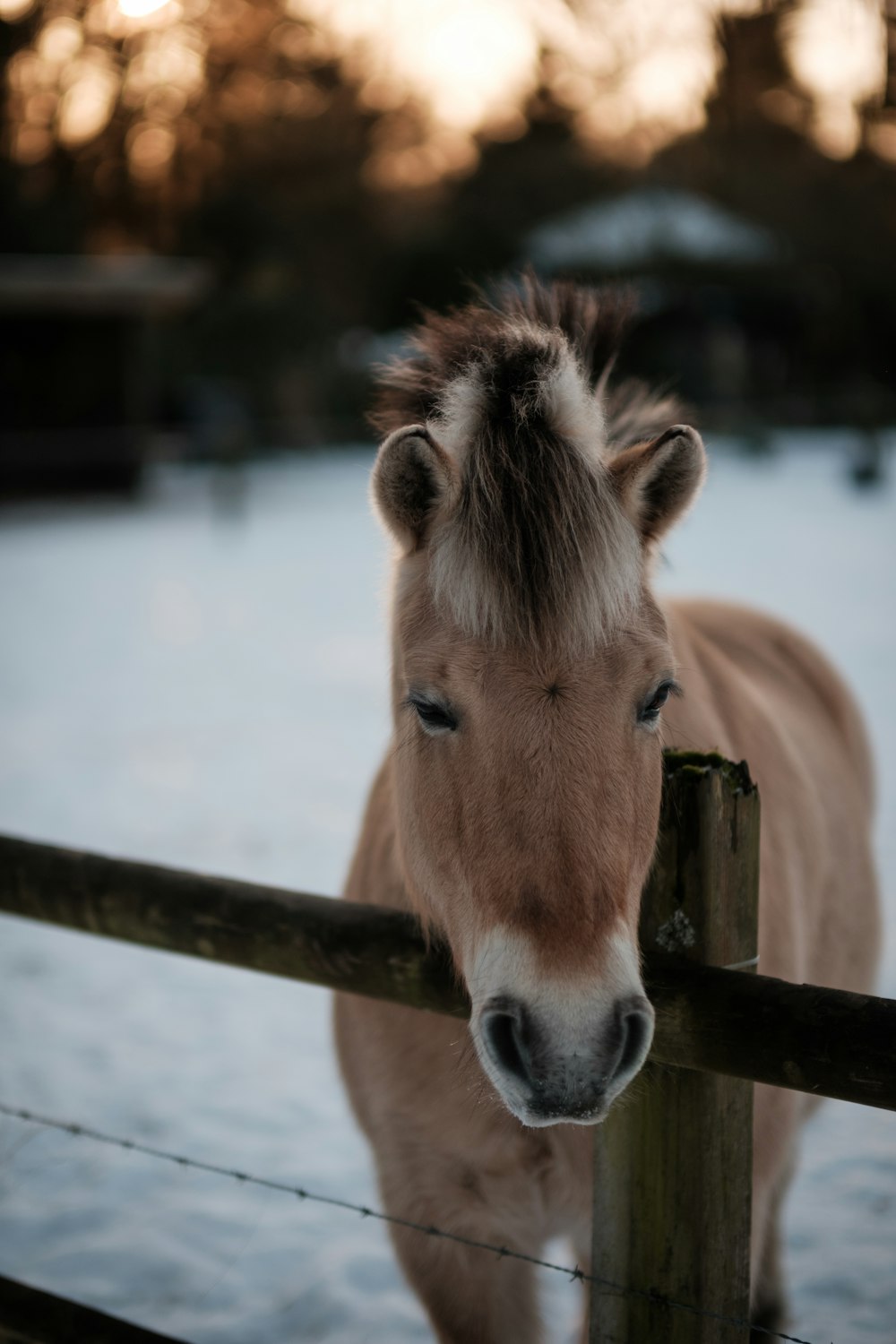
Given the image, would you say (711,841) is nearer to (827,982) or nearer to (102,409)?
(827,982)

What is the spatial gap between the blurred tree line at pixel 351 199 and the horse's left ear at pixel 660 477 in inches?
1022

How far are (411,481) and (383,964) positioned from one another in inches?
32.5

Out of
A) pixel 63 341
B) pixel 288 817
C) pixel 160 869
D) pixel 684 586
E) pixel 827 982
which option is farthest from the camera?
pixel 63 341

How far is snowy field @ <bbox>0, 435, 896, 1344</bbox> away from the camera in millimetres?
3021

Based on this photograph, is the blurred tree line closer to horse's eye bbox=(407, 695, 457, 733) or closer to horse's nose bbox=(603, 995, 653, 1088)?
horse's eye bbox=(407, 695, 457, 733)

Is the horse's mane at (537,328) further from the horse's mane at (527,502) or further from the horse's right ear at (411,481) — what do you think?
the horse's right ear at (411,481)

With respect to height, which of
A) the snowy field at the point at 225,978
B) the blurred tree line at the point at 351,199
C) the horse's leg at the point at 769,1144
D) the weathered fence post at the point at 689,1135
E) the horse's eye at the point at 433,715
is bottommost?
the snowy field at the point at 225,978

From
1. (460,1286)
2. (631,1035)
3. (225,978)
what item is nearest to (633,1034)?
(631,1035)

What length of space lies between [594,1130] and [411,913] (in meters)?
0.48

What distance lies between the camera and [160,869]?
7.04 ft

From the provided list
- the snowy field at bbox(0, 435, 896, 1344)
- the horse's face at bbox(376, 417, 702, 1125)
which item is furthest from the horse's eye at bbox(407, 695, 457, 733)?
the snowy field at bbox(0, 435, 896, 1344)

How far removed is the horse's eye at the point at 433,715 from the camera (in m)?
1.74

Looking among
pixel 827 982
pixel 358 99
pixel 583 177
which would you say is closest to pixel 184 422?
pixel 358 99

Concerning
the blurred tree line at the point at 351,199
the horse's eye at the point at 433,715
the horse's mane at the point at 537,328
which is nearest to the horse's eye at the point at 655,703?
the horse's eye at the point at 433,715
